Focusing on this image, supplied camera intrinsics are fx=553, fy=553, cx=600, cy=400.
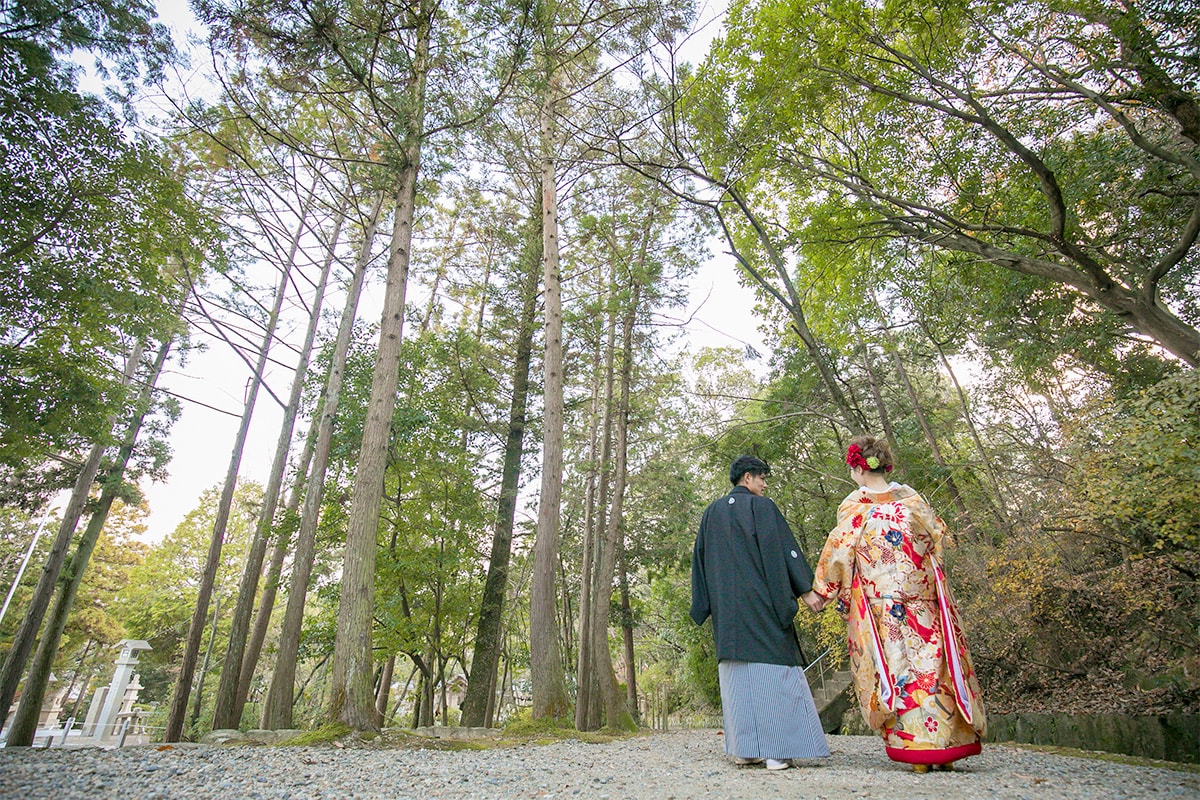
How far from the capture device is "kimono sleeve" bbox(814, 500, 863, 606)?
10.7 ft

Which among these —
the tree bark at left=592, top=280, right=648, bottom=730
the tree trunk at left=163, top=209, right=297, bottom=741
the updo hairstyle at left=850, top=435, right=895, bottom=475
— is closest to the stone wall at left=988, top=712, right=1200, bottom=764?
the updo hairstyle at left=850, top=435, right=895, bottom=475

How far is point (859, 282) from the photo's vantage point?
714 centimetres

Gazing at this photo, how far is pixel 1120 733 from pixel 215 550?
1348 cm

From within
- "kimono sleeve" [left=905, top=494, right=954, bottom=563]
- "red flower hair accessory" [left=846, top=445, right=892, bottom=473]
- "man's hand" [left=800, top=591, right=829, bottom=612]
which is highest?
"red flower hair accessory" [left=846, top=445, right=892, bottom=473]

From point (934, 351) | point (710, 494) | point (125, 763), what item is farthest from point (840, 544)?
point (710, 494)

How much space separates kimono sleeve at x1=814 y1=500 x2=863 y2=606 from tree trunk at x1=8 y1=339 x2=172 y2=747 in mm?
13032

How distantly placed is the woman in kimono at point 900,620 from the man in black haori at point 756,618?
29 centimetres

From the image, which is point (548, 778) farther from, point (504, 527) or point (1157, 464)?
point (504, 527)

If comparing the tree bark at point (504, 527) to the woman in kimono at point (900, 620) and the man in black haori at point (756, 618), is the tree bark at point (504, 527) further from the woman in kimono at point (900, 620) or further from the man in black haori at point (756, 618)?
the woman in kimono at point (900, 620)

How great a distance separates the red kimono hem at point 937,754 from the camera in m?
2.65

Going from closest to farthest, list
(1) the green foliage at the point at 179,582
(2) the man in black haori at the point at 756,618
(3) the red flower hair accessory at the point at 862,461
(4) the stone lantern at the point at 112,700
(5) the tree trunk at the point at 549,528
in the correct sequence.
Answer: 1. (2) the man in black haori at the point at 756,618
2. (3) the red flower hair accessory at the point at 862,461
3. (5) the tree trunk at the point at 549,528
4. (4) the stone lantern at the point at 112,700
5. (1) the green foliage at the point at 179,582

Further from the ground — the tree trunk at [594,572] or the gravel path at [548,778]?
the tree trunk at [594,572]

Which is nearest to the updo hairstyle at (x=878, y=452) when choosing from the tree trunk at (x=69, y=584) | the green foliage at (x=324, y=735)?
the green foliage at (x=324, y=735)

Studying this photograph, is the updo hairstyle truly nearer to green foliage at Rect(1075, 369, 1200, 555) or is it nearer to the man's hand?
the man's hand
